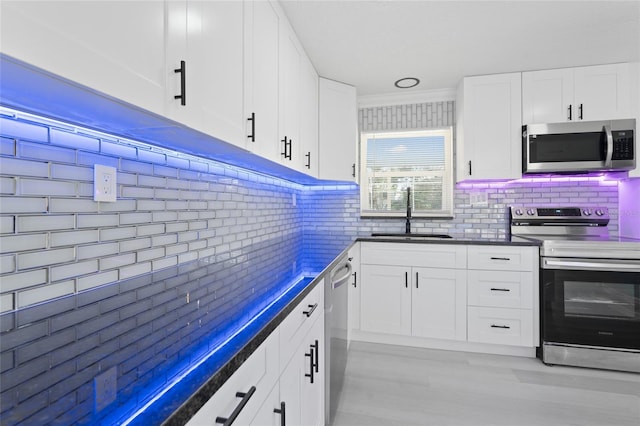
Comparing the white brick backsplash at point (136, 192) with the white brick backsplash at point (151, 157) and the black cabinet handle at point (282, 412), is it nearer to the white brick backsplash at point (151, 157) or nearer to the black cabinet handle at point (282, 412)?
the white brick backsplash at point (151, 157)

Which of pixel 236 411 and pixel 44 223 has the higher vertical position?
pixel 44 223

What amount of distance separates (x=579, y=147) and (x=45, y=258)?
3551 mm

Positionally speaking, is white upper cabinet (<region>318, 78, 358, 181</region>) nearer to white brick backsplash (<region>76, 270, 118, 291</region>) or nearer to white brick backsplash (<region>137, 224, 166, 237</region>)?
white brick backsplash (<region>137, 224, 166, 237</region>)

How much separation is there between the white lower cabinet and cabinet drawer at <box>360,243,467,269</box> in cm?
144

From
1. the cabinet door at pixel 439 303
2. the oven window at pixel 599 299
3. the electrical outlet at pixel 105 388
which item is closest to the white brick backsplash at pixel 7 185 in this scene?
the electrical outlet at pixel 105 388

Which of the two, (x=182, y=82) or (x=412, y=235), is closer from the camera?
(x=182, y=82)

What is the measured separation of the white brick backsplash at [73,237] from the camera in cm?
92

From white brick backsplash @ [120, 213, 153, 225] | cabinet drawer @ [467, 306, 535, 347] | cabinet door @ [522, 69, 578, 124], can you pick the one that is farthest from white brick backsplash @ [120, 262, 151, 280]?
cabinet door @ [522, 69, 578, 124]

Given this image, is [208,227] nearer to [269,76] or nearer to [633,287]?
[269,76]

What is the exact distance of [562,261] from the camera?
2.48 metres

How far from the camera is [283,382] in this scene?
3.36 ft

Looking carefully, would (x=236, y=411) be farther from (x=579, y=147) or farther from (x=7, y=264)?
(x=579, y=147)

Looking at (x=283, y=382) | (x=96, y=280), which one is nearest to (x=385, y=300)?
(x=283, y=382)

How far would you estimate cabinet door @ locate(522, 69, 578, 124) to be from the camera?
8.99 feet
